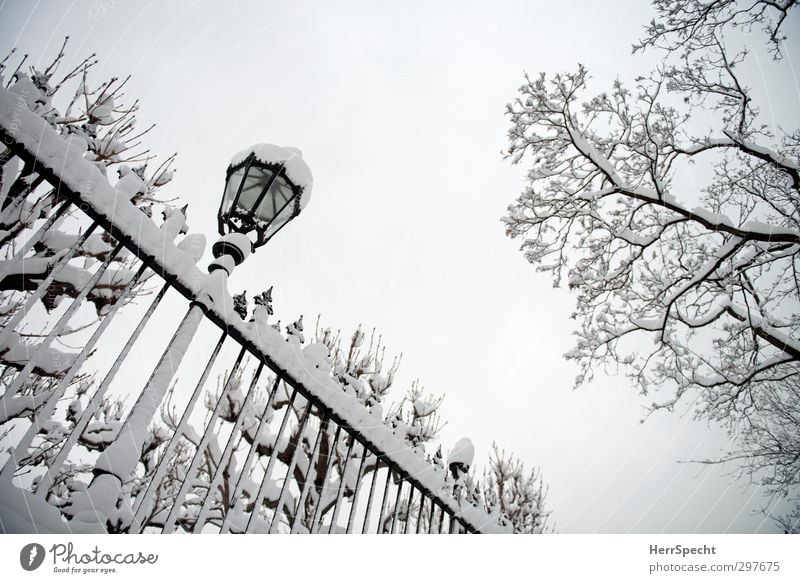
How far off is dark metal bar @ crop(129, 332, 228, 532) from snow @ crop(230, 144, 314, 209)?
0.89 metres

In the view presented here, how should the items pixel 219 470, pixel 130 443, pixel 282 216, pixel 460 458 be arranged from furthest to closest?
1. pixel 460 458
2. pixel 282 216
3. pixel 219 470
4. pixel 130 443

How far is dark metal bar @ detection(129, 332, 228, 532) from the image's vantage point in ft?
4.83

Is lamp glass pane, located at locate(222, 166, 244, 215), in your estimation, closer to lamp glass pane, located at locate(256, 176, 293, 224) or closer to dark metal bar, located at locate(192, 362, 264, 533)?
lamp glass pane, located at locate(256, 176, 293, 224)

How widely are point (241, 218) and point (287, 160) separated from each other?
39 centimetres

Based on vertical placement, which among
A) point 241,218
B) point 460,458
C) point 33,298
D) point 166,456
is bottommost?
point 166,456

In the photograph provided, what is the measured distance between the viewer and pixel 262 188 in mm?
2195

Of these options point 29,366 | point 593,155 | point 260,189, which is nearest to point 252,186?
point 260,189

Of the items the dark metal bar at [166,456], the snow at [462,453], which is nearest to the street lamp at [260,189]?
the dark metal bar at [166,456]

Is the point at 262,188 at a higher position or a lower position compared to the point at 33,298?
higher

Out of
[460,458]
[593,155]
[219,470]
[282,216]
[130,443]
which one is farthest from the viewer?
[593,155]

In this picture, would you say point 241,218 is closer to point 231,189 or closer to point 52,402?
point 231,189

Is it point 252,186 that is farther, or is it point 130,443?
point 252,186
